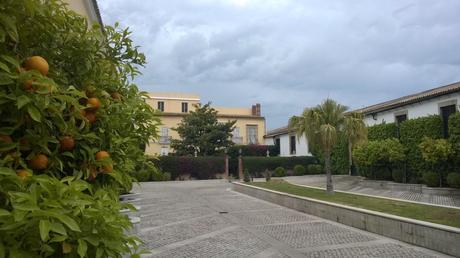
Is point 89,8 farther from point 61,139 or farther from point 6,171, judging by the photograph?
point 6,171

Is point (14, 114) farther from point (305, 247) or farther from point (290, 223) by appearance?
point (290, 223)

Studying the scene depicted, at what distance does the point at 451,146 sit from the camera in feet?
57.7

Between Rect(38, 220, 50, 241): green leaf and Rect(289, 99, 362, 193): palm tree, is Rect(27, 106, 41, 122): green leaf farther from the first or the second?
Rect(289, 99, 362, 193): palm tree

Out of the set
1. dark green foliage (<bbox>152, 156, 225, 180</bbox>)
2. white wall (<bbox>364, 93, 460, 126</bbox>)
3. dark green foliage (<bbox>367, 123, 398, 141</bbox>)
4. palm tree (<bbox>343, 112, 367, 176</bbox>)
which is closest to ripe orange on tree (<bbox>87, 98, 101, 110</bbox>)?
palm tree (<bbox>343, 112, 367, 176</bbox>)

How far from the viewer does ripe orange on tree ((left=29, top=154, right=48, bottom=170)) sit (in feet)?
6.08

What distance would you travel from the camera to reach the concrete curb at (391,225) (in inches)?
322

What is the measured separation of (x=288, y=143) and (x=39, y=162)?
4319 centimetres

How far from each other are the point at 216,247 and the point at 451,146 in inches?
515

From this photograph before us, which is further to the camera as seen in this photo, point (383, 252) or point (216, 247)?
point (216, 247)

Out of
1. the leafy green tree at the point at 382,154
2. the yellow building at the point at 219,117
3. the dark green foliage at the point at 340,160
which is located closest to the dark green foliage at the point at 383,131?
the leafy green tree at the point at 382,154

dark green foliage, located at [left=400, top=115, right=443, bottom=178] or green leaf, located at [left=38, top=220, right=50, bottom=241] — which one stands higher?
dark green foliage, located at [left=400, top=115, right=443, bottom=178]

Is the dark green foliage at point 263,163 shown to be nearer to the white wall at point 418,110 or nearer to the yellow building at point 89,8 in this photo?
the white wall at point 418,110

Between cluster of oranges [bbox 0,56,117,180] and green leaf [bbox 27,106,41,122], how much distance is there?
78 millimetres

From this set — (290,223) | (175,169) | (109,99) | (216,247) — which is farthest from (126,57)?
(175,169)
